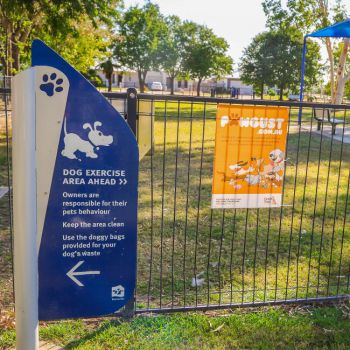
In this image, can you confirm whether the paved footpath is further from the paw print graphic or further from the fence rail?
the paw print graphic

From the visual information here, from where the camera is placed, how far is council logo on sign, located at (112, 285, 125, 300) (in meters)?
3.00

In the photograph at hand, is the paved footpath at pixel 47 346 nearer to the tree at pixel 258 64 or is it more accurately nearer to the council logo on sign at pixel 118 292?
the council logo on sign at pixel 118 292

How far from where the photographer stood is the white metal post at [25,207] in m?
2.25

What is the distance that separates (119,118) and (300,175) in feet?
22.7

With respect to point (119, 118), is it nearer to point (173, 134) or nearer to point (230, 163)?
point (230, 163)

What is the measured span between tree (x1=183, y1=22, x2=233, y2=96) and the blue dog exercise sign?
191ft

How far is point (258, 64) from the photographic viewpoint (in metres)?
49.7

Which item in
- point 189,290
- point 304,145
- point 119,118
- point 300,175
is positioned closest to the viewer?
point 119,118

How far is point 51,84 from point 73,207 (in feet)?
2.48

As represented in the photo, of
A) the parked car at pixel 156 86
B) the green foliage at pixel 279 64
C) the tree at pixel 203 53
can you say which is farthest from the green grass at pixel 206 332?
the parked car at pixel 156 86

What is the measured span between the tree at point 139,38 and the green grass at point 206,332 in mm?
52983

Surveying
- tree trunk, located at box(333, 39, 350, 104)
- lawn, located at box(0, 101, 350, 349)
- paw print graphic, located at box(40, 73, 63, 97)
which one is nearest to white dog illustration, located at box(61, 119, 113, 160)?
paw print graphic, located at box(40, 73, 63, 97)

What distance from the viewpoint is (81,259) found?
9.47ft

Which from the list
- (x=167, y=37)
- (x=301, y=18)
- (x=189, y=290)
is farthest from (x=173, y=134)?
(x=167, y=37)
